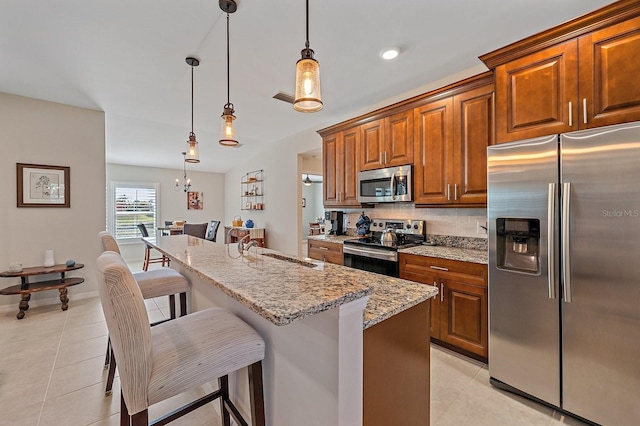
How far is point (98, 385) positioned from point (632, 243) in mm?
3429

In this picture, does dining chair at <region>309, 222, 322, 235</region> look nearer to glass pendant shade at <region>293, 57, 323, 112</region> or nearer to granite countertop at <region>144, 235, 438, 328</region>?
granite countertop at <region>144, 235, 438, 328</region>

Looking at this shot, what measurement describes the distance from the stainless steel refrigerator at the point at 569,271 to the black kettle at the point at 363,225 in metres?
1.69

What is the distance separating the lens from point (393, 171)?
295 cm

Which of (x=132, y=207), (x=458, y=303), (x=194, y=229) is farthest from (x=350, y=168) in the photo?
(x=132, y=207)

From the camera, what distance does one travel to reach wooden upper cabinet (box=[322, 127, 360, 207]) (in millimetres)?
3443

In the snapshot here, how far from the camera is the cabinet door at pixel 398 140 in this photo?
2830mm

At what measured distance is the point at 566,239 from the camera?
1.59 m

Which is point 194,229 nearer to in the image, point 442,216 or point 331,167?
point 331,167

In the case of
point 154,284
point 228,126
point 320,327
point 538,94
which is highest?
point 538,94

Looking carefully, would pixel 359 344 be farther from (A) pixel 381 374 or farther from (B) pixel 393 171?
(B) pixel 393 171

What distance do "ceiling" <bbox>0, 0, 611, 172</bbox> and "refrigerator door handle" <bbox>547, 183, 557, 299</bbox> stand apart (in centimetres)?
130

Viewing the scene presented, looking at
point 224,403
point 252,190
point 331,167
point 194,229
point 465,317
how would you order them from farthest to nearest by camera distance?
point 252,190
point 194,229
point 331,167
point 465,317
point 224,403

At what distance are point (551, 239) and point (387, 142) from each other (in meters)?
1.80

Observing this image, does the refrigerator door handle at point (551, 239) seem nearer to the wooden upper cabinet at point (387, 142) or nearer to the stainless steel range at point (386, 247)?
the stainless steel range at point (386, 247)
